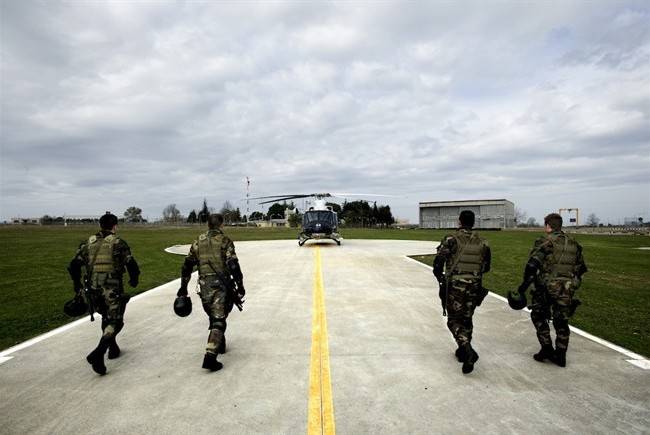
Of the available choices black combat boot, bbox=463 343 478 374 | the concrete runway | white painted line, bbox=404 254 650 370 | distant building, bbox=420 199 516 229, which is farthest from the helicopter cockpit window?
distant building, bbox=420 199 516 229

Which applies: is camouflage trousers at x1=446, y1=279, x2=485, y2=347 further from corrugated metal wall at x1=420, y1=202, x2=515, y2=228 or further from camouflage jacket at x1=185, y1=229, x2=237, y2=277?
corrugated metal wall at x1=420, y1=202, x2=515, y2=228

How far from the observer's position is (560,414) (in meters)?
3.51

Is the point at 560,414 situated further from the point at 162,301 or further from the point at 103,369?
the point at 162,301

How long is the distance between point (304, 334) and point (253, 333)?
0.85 metres

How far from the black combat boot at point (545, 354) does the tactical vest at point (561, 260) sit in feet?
2.92

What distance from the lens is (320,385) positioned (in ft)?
13.3

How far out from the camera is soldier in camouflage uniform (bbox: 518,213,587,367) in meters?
4.74

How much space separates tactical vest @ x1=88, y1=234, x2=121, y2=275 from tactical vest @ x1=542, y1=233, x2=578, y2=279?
5708 millimetres

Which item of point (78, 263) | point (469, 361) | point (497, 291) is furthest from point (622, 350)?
point (78, 263)

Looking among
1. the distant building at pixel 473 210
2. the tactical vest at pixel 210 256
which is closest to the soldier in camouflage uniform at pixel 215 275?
the tactical vest at pixel 210 256

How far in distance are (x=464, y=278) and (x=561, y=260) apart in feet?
4.22

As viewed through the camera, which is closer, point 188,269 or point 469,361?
point 469,361

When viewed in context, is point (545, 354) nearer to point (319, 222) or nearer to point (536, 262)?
point (536, 262)

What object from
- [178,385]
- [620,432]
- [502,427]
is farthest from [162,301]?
[620,432]
